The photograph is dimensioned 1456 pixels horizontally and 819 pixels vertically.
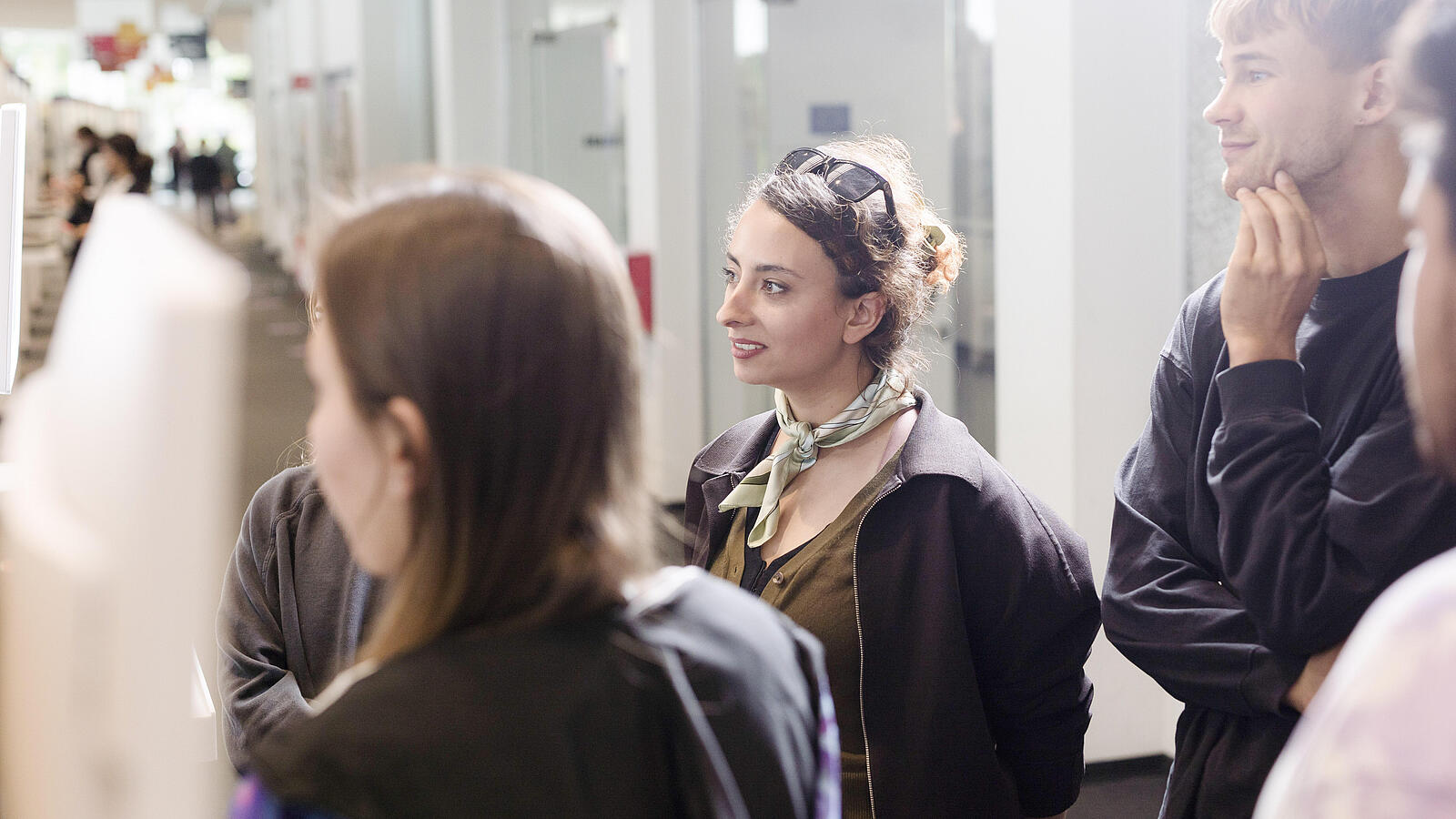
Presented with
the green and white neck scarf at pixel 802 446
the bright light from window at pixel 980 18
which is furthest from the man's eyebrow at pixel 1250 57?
the bright light from window at pixel 980 18

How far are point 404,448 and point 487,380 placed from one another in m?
0.07

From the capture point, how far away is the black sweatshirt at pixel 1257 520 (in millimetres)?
1417

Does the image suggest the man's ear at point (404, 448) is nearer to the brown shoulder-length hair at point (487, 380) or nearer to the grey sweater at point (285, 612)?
the brown shoulder-length hair at point (487, 380)

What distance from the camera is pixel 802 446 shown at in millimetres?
1998

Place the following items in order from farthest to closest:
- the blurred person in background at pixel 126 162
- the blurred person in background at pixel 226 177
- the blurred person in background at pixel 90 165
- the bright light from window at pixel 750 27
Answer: the blurred person in background at pixel 226 177, the blurred person in background at pixel 90 165, the blurred person in background at pixel 126 162, the bright light from window at pixel 750 27

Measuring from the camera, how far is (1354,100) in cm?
152

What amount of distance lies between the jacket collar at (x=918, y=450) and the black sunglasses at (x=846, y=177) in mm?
326

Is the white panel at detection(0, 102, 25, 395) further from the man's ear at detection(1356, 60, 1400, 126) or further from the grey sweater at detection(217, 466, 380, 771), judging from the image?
the man's ear at detection(1356, 60, 1400, 126)

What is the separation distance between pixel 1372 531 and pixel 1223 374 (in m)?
0.24

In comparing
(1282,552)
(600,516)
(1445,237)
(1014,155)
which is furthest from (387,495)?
(1014,155)

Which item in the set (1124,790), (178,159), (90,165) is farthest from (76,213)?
(178,159)

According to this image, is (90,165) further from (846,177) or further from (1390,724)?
(1390,724)

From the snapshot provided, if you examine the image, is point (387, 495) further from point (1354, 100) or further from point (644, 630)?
point (1354, 100)

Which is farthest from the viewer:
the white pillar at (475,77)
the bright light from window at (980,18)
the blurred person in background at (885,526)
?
the white pillar at (475,77)
